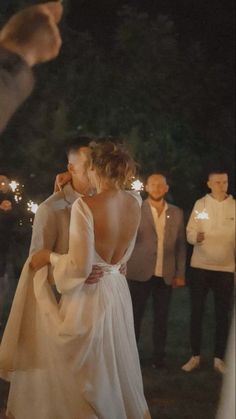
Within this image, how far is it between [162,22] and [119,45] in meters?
0.98

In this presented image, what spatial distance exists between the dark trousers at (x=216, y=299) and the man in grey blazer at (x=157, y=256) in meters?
0.21

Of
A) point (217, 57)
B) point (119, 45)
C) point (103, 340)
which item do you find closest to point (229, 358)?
point (103, 340)

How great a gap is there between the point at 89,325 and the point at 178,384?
224 cm

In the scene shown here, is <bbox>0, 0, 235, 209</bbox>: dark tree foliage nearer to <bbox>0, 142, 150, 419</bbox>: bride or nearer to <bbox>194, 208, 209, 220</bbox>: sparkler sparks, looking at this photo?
<bbox>194, 208, 209, 220</bbox>: sparkler sparks

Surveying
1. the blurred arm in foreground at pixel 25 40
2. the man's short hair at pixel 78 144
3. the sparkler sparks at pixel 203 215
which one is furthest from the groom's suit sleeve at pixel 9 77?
the sparkler sparks at pixel 203 215

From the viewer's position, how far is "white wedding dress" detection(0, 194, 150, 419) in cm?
445

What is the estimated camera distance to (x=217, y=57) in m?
14.5

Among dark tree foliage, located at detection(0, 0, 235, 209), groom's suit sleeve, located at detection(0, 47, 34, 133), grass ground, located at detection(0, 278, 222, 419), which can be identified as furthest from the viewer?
dark tree foliage, located at detection(0, 0, 235, 209)

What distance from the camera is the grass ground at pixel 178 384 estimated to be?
583 cm

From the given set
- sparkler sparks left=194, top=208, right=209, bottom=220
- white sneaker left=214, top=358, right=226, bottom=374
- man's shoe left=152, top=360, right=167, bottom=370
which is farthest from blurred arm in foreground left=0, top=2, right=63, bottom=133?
white sneaker left=214, top=358, right=226, bottom=374

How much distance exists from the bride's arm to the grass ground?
151 cm

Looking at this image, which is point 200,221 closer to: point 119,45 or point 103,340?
point 103,340

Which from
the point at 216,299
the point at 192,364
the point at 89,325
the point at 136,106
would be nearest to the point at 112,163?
the point at 89,325

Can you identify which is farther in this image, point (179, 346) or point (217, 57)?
point (217, 57)
